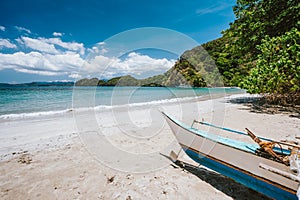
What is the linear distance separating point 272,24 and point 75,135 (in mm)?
11776

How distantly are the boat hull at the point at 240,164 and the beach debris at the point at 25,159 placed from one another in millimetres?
3665

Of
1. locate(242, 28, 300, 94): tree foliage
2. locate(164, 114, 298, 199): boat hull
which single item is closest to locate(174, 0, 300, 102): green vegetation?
locate(242, 28, 300, 94): tree foliage

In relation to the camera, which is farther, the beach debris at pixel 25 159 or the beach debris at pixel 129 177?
the beach debris at pixel 25 159

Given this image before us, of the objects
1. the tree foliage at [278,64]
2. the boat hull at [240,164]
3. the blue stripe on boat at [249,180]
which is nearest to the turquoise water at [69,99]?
the tree foliage at [278,64]

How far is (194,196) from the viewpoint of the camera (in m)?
2.33

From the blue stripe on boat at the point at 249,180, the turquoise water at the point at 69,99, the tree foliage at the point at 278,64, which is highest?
the tree foliage at the point at 278,64

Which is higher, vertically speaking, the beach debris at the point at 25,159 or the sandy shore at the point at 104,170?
the sandy shore at the point at 104,170

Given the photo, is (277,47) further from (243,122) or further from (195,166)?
(195,166)

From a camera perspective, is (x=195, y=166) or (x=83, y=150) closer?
(x=195, y=166)

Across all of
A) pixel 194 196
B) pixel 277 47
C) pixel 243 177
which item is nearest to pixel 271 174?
pixel 243 177

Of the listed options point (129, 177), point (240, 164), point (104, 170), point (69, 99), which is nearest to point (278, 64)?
point (240, 164)

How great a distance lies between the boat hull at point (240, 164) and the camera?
5.31 ft

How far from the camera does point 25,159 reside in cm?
363

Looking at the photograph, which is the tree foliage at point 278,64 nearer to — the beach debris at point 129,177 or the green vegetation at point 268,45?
the green vegetation at point 268,45
